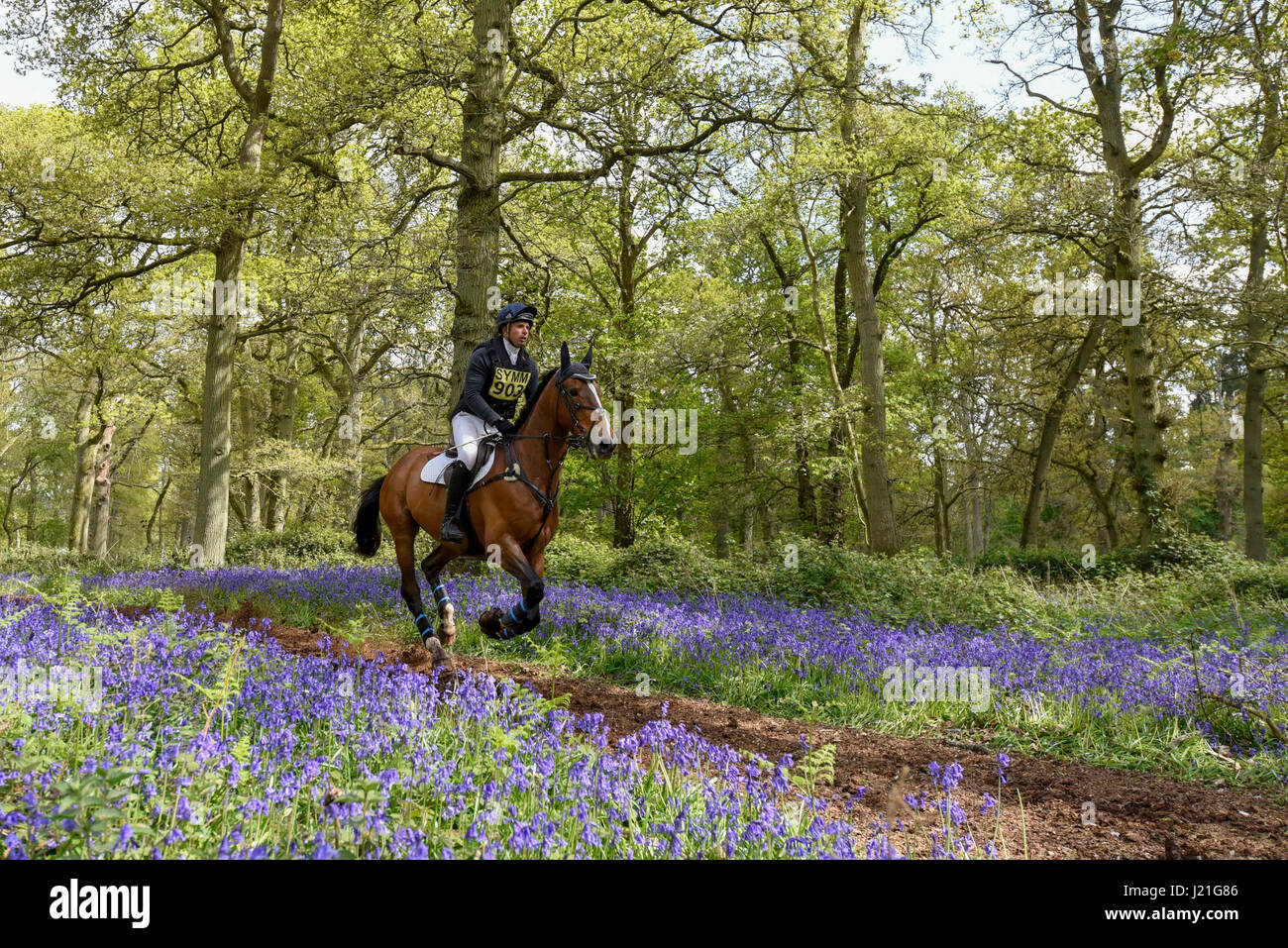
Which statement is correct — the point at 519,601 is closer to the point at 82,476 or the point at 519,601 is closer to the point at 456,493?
the point at 456,493

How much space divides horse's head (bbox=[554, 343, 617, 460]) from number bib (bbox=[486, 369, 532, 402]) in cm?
82

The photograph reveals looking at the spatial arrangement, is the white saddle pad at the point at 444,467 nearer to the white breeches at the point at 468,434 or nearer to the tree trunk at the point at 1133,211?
the white breeches at the point at 468,434

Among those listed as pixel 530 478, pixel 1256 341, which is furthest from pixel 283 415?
pixel 1256 341

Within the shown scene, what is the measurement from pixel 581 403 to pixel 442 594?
2.65 m

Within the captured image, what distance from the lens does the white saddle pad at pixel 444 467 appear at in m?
7.05

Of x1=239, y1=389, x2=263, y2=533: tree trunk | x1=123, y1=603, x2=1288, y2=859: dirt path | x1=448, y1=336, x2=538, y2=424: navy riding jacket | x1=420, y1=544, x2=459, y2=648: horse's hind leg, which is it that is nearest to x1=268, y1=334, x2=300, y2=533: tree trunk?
x1=239, y1=389, x2=263, y2=533: tree trunk

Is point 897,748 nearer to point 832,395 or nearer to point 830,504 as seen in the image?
point 832,395

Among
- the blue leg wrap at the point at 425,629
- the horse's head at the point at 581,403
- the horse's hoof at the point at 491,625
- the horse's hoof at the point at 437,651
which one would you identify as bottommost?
the horse's hoof at the point at 437,651

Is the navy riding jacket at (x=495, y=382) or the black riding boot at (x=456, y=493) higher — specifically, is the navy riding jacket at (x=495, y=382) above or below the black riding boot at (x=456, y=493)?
above

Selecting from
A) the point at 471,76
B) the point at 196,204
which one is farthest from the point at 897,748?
the point at 196,204

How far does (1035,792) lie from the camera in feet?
16.0

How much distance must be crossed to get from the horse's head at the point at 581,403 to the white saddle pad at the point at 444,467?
87cm

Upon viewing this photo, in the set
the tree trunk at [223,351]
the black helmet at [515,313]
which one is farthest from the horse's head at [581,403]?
the tree trunk at [223,351]
